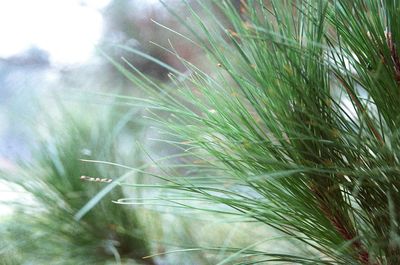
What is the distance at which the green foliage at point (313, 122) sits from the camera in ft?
1.11

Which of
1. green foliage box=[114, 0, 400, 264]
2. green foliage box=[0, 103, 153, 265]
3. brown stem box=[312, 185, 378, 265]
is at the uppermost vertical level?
green foliage box=[114, 0, 400, 264]

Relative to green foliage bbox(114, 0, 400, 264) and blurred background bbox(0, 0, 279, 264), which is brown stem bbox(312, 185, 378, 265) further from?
blurred background bbox(0, 0, 279, 264)

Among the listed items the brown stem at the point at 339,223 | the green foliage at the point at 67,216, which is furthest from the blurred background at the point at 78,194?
the brown stem at the point at 339,223

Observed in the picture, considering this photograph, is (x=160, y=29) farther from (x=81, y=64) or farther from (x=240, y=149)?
(x=240, y=149)

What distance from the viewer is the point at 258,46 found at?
35cm

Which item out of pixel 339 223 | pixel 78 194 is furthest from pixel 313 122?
pixel 78 194

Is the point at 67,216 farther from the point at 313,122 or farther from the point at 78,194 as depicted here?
the point at 313,122

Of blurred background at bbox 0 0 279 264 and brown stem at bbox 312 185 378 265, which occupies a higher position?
brown stem at bbox 312 185 378 265

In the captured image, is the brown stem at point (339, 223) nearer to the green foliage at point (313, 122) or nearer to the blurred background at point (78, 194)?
the green foliage at point (313, 122)

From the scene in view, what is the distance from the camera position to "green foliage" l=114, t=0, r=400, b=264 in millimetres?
339

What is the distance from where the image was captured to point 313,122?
1.11ft

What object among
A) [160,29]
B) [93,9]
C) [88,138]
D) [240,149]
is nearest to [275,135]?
[240,149]

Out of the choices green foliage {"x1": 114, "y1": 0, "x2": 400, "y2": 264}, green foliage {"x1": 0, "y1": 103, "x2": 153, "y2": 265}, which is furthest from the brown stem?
green foliage {"x1": 0, "y1": 103, "x2": 153, "y2": 265}

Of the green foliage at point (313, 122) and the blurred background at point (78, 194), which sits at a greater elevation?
the green foliage at point (313, 122)
